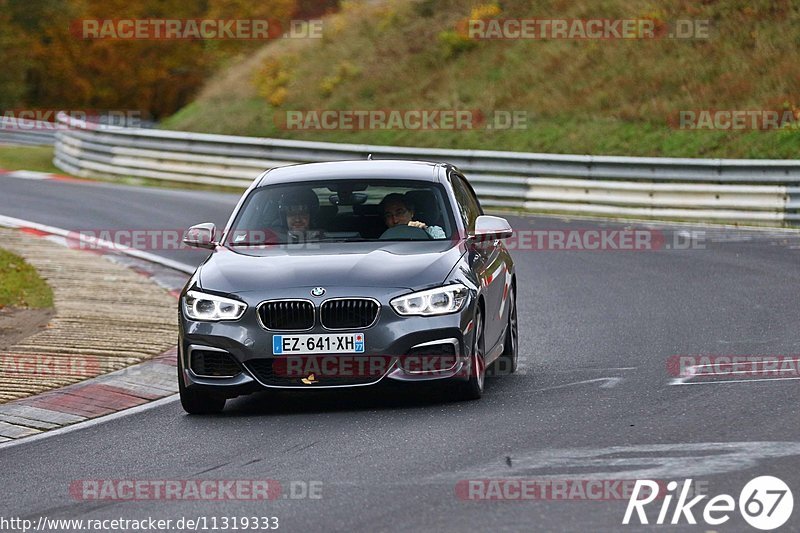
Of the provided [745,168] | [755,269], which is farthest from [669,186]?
[755,269]

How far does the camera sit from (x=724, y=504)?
634 cm

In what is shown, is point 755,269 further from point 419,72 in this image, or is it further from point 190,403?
point 419,72

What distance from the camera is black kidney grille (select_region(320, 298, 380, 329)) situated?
907 cm

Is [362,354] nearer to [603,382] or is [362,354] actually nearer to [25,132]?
[603,382]

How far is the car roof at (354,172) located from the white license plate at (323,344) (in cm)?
190

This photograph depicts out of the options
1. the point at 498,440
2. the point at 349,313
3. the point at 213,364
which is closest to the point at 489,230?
the point at 349,313

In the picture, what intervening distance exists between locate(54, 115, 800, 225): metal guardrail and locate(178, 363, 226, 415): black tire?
45.9ft

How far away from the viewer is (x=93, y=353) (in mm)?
12008

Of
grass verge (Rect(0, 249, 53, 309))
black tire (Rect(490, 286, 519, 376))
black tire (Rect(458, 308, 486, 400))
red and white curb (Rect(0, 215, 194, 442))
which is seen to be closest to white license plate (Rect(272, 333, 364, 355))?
black tire (Rect(458, 308, 486, 400))

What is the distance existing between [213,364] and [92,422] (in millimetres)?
991

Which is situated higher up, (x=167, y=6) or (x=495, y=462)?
(x=167, y=6)

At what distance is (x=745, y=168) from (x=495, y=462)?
635 inches

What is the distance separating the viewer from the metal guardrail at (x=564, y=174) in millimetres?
22453

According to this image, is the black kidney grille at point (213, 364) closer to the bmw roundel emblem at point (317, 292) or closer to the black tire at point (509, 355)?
the bmw roundel emblem at point (317, 292)
